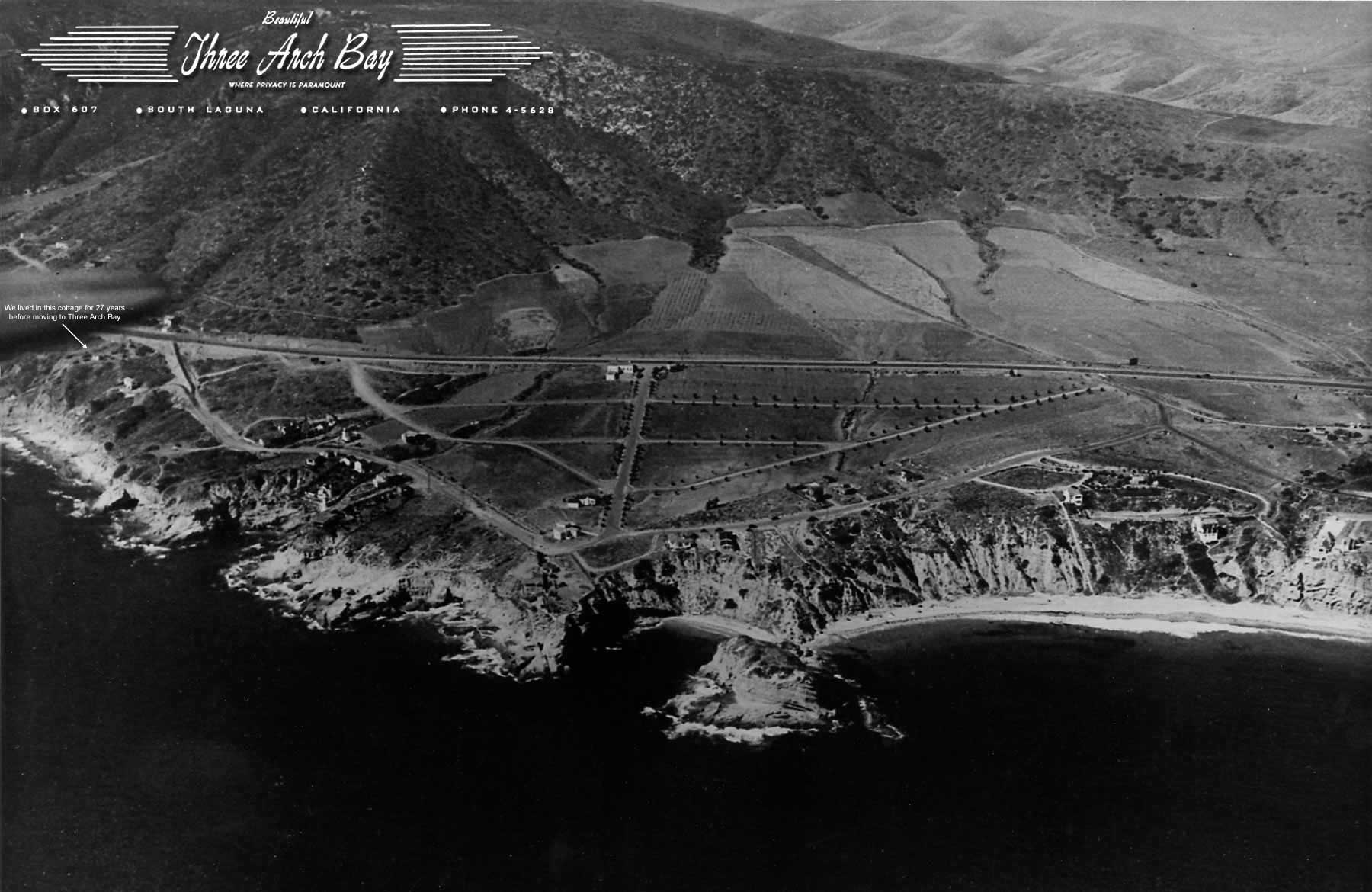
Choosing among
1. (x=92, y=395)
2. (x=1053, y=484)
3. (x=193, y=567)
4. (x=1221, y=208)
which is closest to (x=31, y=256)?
(x=92, y=395)

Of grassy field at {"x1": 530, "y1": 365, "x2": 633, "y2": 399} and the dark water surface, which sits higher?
grassy field at {"x1": 530, "y1": 365, "x2": 633, "y2": 399}

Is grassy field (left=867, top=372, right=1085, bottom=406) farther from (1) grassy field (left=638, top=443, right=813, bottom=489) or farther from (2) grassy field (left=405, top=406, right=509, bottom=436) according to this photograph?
(2) grassy field (left=405, top=406, right=509, bottom=436)

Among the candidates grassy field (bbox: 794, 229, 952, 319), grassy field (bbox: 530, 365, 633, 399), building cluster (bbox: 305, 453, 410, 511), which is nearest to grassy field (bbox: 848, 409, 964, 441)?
grassy field (bbox: 530, 365, 633, 399)

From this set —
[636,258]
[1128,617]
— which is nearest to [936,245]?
[636,258]

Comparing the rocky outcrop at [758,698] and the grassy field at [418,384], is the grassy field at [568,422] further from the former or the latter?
the rocky outcrop at [758,698]

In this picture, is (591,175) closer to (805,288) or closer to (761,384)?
(805,288)

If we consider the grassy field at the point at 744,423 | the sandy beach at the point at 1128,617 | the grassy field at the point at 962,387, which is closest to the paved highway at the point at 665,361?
the grassy field at the point at 962,387
